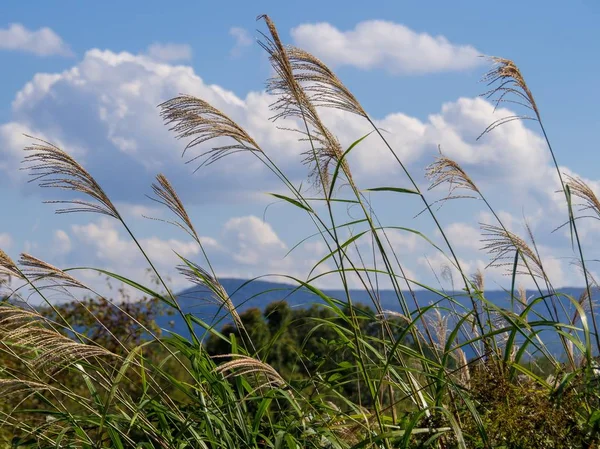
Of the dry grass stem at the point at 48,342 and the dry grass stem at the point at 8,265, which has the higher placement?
the dry grass stem at the point at 8,265

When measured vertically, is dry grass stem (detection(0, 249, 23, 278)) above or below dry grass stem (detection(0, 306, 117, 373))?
above

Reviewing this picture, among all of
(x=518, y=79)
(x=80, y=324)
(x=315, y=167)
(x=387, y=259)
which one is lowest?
(x=80, y=324)

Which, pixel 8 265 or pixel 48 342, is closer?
pixel 48 342

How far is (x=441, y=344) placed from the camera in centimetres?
344

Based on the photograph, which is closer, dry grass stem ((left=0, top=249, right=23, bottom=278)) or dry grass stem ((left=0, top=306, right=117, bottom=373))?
dry grass stem ((left=0, top=306, right=117, bottom=373))

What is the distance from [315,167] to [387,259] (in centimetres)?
54

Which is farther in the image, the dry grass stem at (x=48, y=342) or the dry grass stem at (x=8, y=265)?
the dry grass stem at (x=8, y=265)

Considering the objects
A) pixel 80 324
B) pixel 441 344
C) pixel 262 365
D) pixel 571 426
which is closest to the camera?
pixel 262 365

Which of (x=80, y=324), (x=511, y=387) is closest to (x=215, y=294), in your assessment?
(x=511, y=387)

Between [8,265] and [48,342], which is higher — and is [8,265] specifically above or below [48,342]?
above

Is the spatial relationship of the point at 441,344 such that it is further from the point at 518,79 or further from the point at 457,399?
the point at 518,79

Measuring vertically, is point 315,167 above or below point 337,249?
above

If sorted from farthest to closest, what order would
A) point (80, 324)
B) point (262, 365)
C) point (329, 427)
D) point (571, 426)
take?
point (80, 324), point (329, 427), point (571, 426), point (262, 365)

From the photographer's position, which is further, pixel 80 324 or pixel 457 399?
→ pixel 80 324
